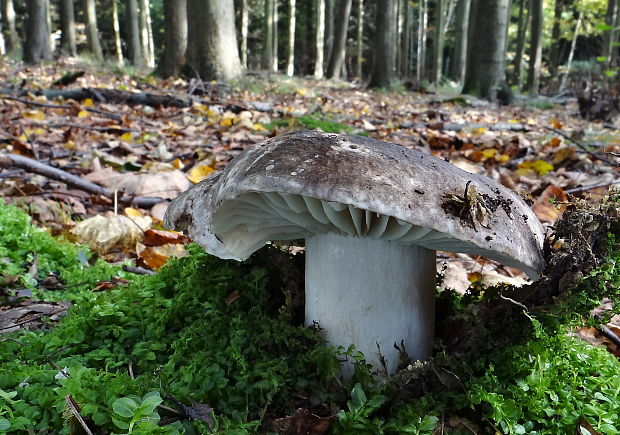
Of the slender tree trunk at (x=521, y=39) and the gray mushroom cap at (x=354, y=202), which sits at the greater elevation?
the slender tree trunk at (x=521, y=39)

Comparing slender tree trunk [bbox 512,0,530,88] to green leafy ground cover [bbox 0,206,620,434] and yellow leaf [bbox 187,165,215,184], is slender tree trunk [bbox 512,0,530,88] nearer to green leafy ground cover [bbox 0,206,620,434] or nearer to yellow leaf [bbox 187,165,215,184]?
yellow leaf [bbox 187,165,215,184]

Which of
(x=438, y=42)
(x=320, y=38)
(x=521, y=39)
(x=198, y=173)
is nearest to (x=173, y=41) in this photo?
(x=198, y=173)

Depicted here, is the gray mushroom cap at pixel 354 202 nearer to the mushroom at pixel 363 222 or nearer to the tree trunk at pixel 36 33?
the mushroom at pixel 363 222

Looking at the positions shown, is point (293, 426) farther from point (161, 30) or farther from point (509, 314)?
point (161, 30)

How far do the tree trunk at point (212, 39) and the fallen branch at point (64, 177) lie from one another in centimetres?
695

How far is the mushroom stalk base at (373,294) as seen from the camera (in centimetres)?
182

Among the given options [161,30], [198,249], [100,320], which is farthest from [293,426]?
[161,30]

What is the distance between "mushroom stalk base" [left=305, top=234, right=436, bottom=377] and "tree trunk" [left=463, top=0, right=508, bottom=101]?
452 inches

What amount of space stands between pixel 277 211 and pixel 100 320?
944 millimetres

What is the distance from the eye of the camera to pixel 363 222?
1742mm

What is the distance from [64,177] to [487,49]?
10.9m

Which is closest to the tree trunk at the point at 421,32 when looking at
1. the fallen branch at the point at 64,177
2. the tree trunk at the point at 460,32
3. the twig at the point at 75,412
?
the tree trunk at the point at 460,32

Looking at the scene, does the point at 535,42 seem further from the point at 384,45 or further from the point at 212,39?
the point at 212,39

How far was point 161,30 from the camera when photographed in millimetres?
37219
